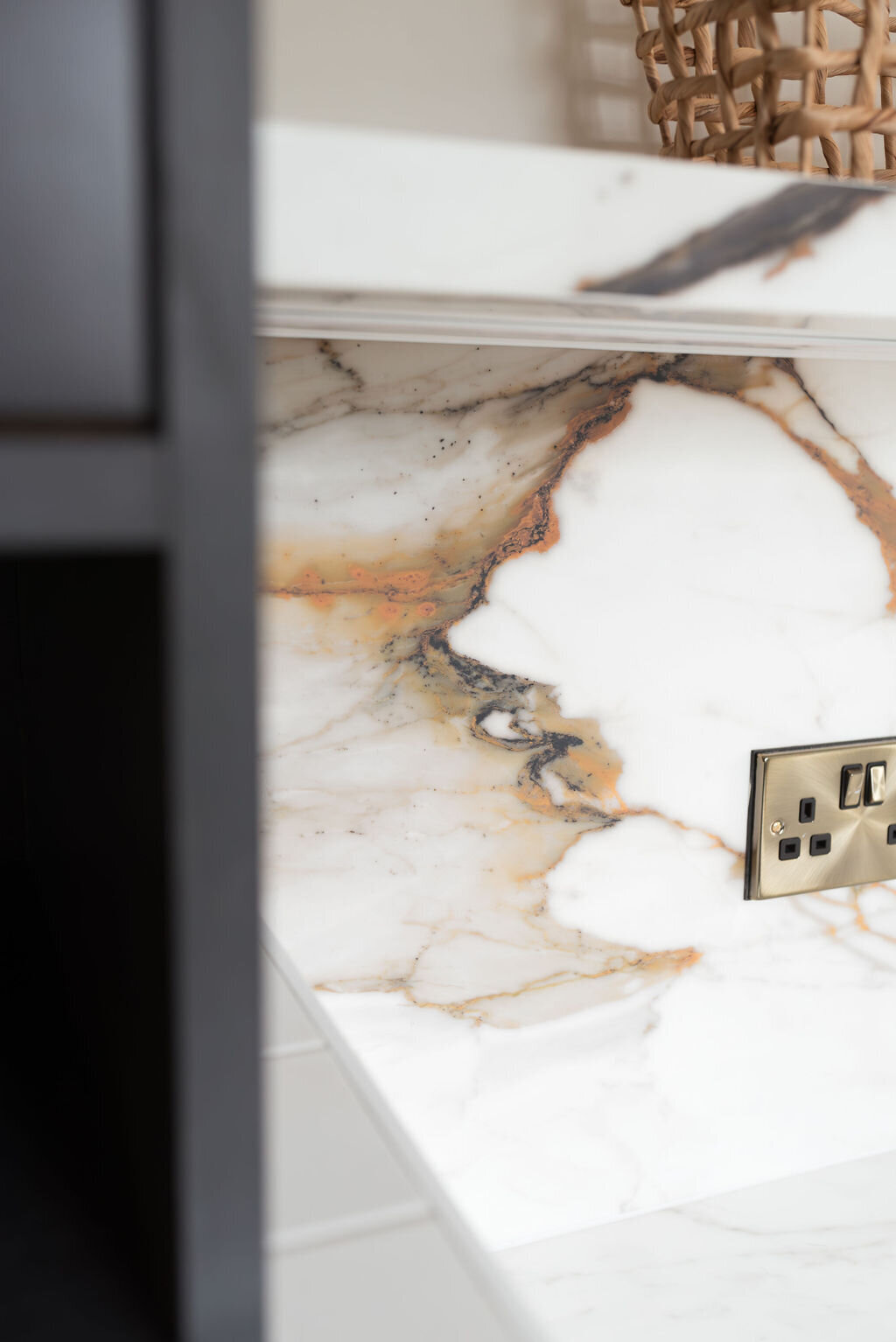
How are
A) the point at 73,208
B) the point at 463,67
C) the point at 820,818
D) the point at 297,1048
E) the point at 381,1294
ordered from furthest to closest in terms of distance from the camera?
1. the point at 820,818
2. the point at 463,67
3. the point at 297,1048
4. the point at 381,1294
5. the point at 73,208

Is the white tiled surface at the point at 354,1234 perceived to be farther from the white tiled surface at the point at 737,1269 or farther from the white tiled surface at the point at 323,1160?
the white tiled surface at the point at 737,1269

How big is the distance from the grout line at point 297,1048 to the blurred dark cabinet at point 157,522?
17 centimetres

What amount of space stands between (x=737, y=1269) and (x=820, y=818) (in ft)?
1.01

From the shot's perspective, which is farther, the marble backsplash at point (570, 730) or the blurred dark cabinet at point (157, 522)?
Answer: the marble backsplash at point (570, 730)

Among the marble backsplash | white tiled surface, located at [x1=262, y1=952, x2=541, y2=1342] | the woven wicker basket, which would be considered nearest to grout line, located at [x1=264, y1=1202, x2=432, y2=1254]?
white tiled surface, located at [x1=262, y1=952, x2=541, y2=1342]

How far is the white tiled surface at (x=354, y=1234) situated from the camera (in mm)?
324

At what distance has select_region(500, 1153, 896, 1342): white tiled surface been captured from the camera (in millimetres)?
659

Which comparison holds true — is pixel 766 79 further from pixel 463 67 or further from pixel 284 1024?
pixel 284 1024

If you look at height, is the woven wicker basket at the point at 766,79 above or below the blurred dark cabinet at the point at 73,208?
above

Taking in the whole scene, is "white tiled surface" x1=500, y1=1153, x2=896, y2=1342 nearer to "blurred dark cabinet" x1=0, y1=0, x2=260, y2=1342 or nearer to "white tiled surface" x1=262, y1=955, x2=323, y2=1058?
"white tiled surface" x1=262, y1=955, x2=323, y2=1058

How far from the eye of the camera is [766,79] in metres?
0.43

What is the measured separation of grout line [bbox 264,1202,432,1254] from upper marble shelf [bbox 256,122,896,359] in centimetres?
30

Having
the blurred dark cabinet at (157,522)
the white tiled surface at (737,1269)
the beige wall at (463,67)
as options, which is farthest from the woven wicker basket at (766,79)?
the white tiled surface at (737,1269)

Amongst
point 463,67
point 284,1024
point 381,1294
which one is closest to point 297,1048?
point 284,1024
